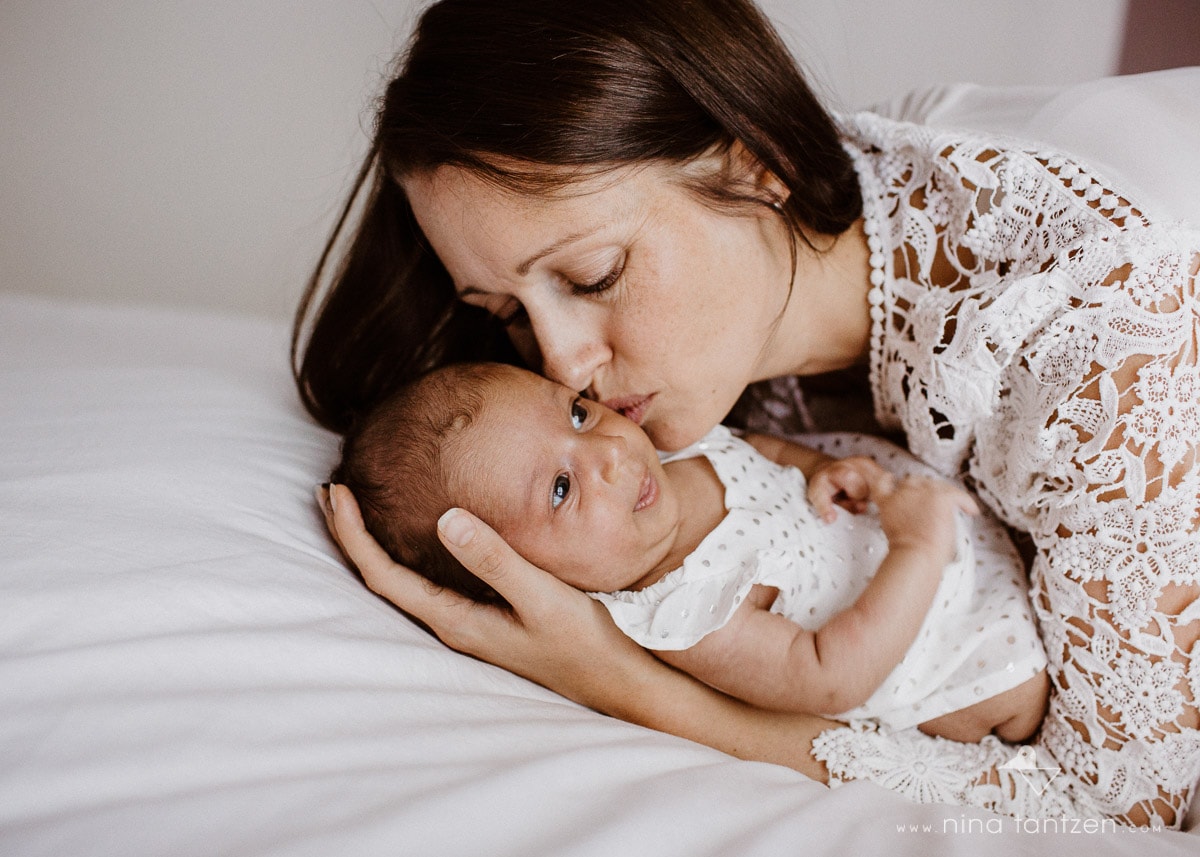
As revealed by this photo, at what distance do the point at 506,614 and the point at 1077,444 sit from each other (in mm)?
801

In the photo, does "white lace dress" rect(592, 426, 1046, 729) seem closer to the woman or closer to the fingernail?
the woman

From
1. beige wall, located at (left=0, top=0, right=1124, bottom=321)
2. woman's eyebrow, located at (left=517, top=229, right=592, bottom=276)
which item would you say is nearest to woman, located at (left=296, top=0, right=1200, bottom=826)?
woman's eyebrow, located at (left=517, top=229, right=592, bottom=276)

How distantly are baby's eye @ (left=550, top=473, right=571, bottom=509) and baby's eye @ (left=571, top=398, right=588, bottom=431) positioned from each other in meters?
0.10

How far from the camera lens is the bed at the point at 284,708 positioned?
67cm

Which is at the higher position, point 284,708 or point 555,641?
point 284,708

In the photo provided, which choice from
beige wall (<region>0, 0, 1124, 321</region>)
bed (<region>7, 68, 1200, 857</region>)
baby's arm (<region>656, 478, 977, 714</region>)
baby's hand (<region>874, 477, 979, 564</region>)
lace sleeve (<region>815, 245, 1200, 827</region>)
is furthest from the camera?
beige wall (<region>0, 0, 1124, 321</region>)

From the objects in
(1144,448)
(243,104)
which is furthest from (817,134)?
(243,104)

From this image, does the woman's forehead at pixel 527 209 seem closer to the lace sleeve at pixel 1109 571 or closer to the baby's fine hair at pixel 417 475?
the baby's fine hair at pixel 417 475

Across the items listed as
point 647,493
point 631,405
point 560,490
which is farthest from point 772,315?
point 560,490

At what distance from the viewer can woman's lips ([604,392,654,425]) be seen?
1295mm

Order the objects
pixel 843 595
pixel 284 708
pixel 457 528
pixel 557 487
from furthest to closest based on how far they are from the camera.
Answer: pixel 843 595, pixel 557 487, pixel 457 528, pixel 284 708

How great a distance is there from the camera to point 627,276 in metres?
1.15

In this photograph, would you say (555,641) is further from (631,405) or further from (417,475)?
(631,405)

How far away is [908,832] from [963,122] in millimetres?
1159
